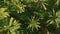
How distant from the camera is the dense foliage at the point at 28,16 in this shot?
4.93 ft

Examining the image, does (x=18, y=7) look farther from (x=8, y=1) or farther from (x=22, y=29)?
(x=22, y=29)

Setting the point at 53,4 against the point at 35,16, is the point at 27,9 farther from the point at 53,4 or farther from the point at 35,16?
the point at 53,4

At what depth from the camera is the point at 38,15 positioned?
1.60 metres

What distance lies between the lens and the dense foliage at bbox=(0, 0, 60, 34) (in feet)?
4.93

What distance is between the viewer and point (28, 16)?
1601 millimetres

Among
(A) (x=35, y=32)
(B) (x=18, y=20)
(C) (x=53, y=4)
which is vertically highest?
(C) (x=53, y=4)

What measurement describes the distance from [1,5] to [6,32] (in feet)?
0.63

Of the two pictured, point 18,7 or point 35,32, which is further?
point 35,32

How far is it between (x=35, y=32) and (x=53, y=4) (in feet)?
0.83

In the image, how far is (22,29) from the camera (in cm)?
164

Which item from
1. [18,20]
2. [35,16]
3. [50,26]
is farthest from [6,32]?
[50,26]

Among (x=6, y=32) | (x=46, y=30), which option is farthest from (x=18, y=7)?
(x=46, y=30)

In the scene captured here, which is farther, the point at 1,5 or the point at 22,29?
the point at 22,29

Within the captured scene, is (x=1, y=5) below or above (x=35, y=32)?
above
